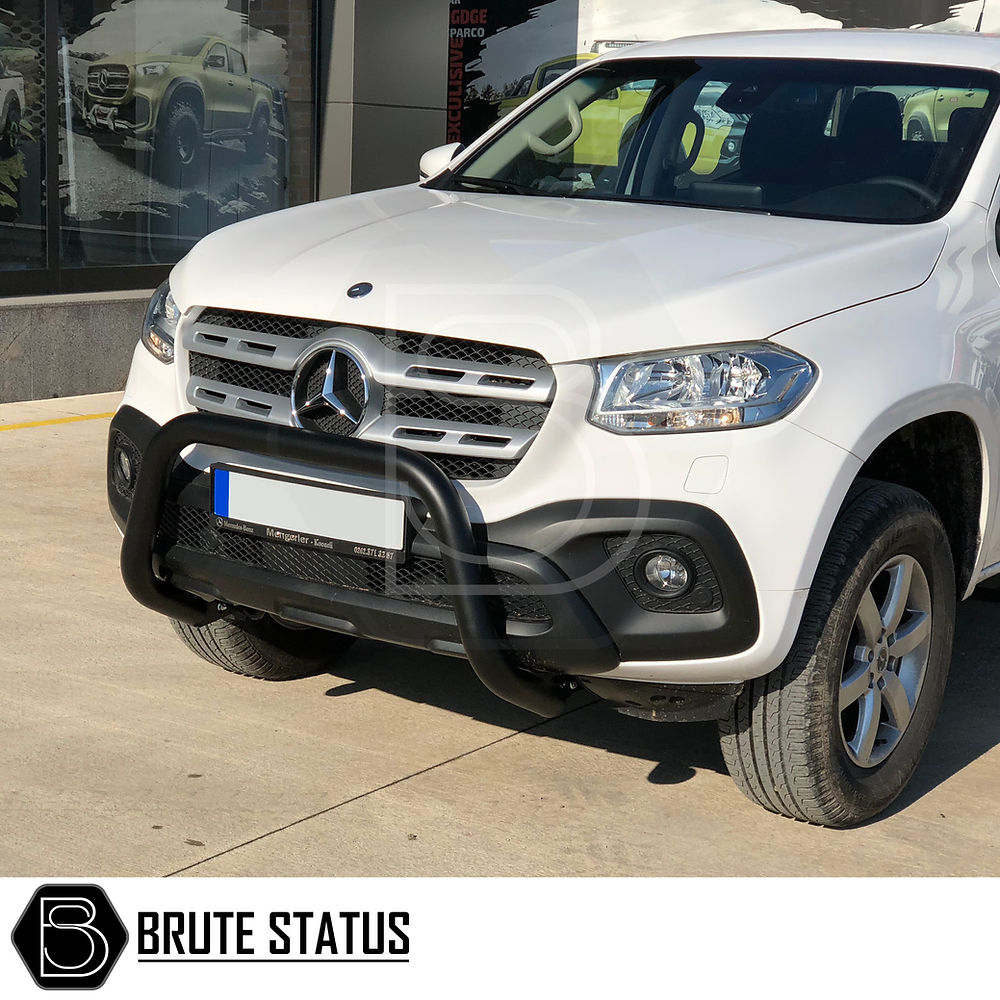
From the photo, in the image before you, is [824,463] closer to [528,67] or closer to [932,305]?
[932,305]

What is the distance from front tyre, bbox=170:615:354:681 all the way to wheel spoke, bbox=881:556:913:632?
1.62 metres

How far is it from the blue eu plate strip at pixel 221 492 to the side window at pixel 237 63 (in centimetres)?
767

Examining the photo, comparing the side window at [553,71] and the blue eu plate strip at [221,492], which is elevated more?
the side window at [553,71]

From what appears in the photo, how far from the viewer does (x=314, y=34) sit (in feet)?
35.4

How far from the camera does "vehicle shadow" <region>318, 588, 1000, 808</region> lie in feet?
13.0

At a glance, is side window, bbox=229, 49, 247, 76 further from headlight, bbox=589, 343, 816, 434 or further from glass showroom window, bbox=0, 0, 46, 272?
headlight, bbox=589, 343, 816, 434

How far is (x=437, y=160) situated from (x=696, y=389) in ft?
6.58

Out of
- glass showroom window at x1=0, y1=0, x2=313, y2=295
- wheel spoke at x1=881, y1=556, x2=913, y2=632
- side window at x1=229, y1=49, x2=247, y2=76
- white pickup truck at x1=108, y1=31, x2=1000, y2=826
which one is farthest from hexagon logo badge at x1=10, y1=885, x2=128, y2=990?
side window at x1=229, y1=49, x2=247, y2=76

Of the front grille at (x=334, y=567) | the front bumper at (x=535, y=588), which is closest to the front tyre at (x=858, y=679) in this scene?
the front bumper at (x=535, y=588)

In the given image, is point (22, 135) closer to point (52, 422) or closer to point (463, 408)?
point (52, 422)

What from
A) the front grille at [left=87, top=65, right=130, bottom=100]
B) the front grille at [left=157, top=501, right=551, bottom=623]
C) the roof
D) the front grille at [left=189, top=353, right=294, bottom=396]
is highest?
the roof

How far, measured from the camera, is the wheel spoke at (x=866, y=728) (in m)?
3.53

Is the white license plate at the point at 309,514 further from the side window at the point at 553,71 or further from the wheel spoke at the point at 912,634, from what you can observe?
the side window at the point at 553,71

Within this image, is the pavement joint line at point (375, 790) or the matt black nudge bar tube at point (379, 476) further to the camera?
the pavement joint line at point (375, 790)
